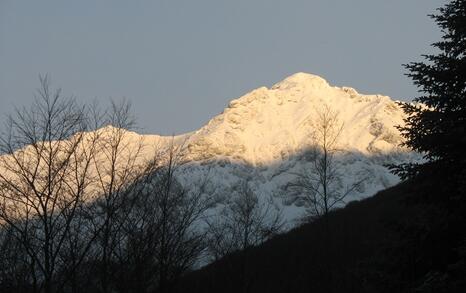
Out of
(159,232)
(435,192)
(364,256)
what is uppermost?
(159,232)

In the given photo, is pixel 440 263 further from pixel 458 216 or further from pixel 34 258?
pixel 34 258

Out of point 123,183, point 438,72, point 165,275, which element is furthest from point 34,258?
point 438,72

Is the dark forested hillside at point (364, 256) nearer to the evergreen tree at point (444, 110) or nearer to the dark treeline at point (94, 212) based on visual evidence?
the evergreen tree at point (444, 110)

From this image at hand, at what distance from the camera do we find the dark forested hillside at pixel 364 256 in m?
10.0

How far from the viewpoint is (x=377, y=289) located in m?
10.5

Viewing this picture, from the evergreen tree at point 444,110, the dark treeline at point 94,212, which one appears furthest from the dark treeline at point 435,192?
the dark treeline at point 94,212

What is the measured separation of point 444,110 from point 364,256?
14709mm

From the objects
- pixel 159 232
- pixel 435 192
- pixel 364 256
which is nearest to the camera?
pixel 435 192

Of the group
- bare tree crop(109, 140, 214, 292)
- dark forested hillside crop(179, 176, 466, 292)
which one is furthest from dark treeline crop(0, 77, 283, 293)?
dark forested hillside crop(179, 176, 466, 292)

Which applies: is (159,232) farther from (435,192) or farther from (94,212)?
(435,192)

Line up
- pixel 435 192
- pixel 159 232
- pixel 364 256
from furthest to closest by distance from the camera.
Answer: pixel 364 256
pixel 159 232
pixel 435 192

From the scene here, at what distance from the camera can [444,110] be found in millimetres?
10734

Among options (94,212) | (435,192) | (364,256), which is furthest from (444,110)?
(364,256)

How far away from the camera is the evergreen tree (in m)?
10.1
